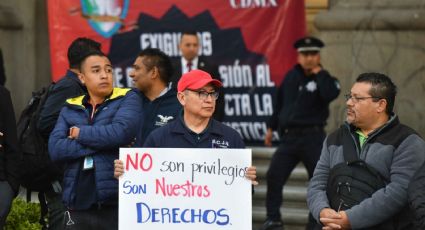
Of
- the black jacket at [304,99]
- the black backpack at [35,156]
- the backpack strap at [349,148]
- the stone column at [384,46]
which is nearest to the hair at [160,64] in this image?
the black backpack at [35,156]

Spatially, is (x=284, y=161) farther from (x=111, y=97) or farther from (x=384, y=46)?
(x=111, y=97)

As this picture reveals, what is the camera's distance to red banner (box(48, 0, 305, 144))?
12.5 metres

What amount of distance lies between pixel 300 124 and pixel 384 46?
44.6 inches

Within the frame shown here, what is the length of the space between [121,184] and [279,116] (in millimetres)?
4664

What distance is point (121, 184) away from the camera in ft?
23.7

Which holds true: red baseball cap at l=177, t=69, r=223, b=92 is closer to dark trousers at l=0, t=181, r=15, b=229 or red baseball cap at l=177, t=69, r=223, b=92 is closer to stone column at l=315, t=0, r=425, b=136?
dark trousers at l=0, t=181, r=15, b=229

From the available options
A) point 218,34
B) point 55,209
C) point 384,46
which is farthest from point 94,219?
point 218,34

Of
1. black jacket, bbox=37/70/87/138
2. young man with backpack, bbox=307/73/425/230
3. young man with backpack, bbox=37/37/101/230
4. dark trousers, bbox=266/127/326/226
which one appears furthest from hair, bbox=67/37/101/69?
dark trousers, bbox=266/127/326/226

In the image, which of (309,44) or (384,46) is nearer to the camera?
(309,44)

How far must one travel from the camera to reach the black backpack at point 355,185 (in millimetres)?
7012

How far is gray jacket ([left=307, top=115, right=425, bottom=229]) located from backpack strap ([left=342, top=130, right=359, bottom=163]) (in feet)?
0.08

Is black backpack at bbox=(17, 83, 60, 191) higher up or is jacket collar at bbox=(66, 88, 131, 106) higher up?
jacket collar at bbox=(66, 88, 131, 106)

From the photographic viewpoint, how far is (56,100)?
27.1 ft

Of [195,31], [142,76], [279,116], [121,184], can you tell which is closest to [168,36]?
[195,31]
